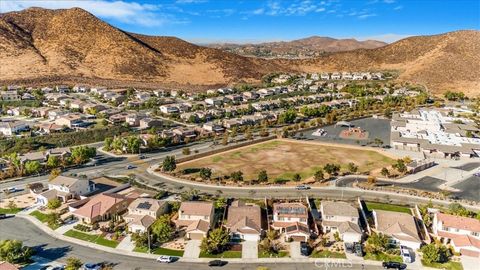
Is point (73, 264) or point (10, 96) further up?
point (10, 96)

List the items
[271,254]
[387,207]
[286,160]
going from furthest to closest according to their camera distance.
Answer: [286,160] → [387,207] → [271,254]

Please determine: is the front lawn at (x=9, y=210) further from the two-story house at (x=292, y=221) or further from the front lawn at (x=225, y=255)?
the two-story house at (x=292, y=221)

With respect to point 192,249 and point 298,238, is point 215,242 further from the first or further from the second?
point 298,238

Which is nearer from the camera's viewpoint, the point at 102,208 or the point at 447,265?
the point at 447,265

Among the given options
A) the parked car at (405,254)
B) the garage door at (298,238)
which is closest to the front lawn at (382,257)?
the parked car at (405,254)

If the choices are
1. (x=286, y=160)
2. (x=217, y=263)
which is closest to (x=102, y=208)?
(x=217, y=263)

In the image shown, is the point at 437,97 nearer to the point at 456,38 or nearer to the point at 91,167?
the point at 456,38

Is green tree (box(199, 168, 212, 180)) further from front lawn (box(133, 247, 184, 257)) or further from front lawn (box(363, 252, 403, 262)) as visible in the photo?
front lawn (box(363, 252, 403, 262))
